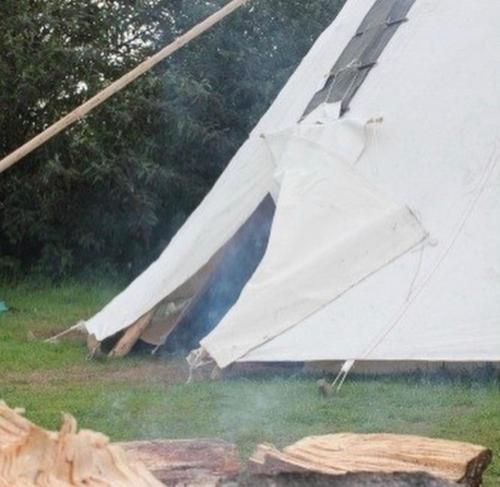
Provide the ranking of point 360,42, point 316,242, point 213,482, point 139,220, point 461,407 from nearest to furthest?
point 213,482 → point 461,407 → point 316,242 → point 360,42 → point 139,220

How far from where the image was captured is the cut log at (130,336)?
9039mm

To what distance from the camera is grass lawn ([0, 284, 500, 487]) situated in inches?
254

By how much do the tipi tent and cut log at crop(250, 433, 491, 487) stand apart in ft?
11.8

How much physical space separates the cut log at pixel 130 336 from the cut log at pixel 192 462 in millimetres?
5339

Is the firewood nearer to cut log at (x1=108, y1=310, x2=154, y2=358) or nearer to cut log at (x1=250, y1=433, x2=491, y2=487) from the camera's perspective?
cut log at (x1=250, y1=433, x2=491, y2=487)

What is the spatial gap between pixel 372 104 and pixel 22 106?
629cm

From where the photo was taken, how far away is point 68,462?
10.4 ft

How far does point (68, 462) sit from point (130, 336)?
592 centimetres

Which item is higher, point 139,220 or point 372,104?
point 372,104

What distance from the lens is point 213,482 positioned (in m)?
3.56

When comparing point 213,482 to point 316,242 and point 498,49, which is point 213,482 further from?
point 498,49

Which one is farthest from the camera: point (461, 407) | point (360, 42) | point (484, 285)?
point (360, 42)

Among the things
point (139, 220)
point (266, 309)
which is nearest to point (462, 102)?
point (266, 309)

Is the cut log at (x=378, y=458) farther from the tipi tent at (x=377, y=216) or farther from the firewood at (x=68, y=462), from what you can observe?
the tipi tent at (x=377, y=216)
